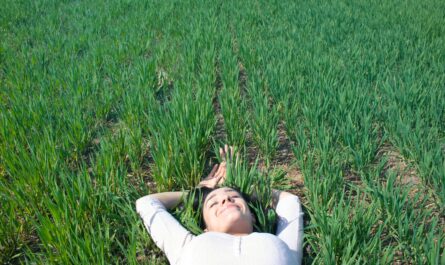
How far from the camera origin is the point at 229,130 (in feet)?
8.09

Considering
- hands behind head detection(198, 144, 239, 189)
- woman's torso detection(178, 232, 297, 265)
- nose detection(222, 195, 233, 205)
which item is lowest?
hands behind head detection(198, 144, 239, 189)

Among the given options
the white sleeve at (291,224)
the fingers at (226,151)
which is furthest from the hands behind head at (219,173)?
the white sleeve at (291,224)

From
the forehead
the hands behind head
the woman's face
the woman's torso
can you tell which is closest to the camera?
the woman's torso

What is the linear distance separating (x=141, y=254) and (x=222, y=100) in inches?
51.0

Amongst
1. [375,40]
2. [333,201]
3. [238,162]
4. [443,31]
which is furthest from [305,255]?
[443,31]

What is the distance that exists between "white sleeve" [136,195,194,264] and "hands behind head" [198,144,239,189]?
28cm

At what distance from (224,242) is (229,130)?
1122mm

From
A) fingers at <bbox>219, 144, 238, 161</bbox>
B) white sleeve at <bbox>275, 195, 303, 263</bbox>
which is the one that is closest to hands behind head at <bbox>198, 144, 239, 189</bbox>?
fingers at <bbox>219, 144, 238, 161</bbox>

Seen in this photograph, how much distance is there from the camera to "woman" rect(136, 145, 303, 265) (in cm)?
137

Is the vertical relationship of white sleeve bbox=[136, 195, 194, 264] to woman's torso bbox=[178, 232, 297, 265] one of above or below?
below

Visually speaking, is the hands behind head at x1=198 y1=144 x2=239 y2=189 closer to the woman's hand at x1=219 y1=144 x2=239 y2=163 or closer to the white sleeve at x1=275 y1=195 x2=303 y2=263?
the woman's hand at x1=219 y1=144 x2=239 y2=163

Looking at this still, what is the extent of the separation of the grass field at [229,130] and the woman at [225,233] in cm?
8

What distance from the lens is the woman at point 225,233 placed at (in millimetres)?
1365

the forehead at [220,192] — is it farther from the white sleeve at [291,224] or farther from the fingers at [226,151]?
the fingers at [226,151]
